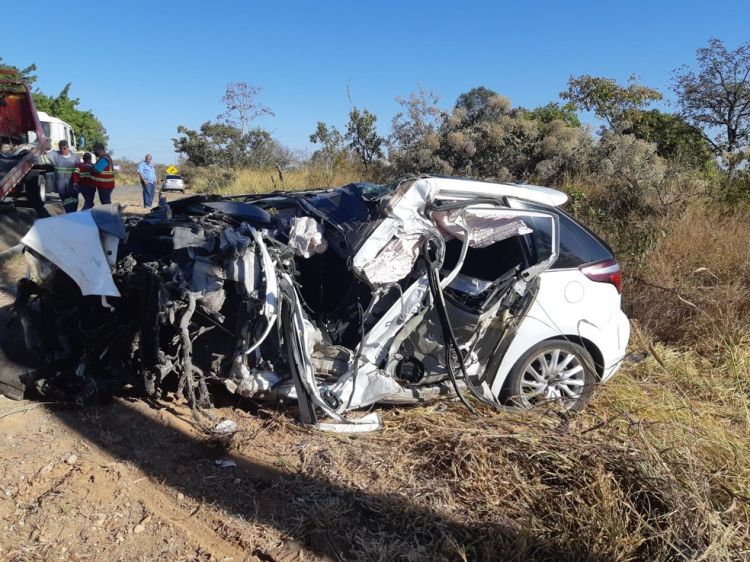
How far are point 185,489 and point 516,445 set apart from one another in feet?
6.28

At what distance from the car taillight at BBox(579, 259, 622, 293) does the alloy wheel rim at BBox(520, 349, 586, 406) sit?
24.3 inches

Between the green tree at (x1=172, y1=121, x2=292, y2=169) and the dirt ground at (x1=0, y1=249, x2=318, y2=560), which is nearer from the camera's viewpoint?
Result: the dirt ground at (x1=0, y1=249, x2=318, y2=560)

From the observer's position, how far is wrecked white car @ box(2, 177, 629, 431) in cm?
353

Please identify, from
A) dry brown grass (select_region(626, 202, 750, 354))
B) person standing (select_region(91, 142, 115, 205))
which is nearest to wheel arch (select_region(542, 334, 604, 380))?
dry brown grass (select_region(626, 202, 750, 354))

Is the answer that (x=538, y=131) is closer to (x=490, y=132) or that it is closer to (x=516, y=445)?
(x=490, y=132)

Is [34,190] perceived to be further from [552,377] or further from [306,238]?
[552,377]

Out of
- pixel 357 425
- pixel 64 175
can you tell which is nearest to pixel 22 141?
pixel 64 175

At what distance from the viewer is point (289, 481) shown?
10.8ft

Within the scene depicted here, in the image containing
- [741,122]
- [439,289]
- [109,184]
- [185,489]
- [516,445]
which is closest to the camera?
[185,489]

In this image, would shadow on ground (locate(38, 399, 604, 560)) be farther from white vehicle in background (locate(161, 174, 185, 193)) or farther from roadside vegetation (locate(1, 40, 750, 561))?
white vehicle in background (locate(161, 174, 185, 193))

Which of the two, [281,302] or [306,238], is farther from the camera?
[306,238]

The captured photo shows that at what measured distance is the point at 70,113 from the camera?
38.4m

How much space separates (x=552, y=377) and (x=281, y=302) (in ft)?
6.98

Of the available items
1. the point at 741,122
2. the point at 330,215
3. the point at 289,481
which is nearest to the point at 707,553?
the point at 289,481
